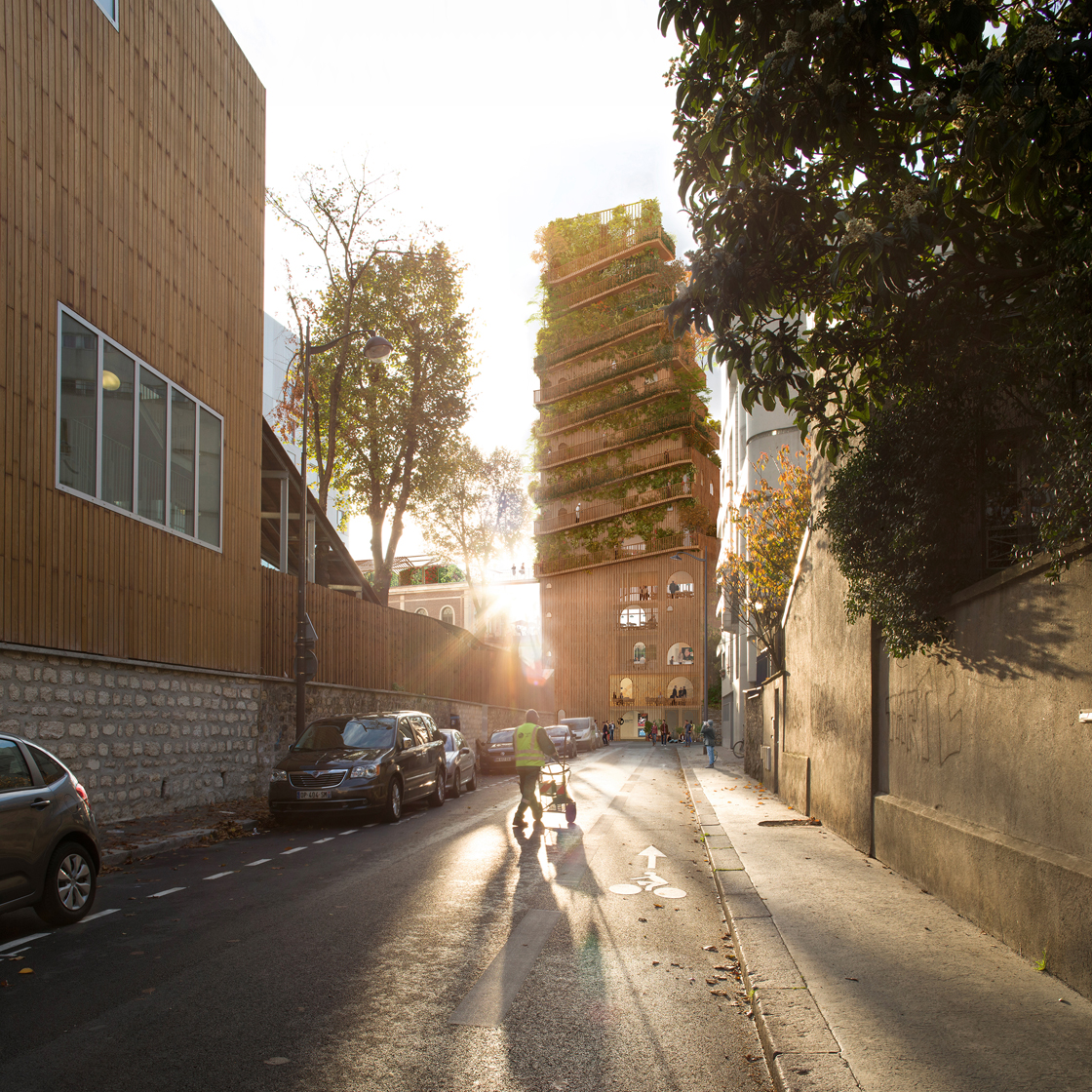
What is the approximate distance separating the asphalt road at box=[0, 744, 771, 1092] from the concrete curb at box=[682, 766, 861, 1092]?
0.43 ft

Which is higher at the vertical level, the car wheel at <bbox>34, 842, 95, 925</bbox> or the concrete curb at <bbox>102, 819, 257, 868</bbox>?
the car wheel at <bbox>34, 842, 95, 925</bbox>

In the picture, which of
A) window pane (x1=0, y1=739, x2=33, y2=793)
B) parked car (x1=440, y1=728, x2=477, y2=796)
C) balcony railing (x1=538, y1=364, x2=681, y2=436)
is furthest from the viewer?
balcony railing (x1=538, y1=364, x2=681, y2=436)

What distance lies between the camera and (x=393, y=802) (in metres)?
15.4

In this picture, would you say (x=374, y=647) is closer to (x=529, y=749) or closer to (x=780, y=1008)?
(x=529, y=749)

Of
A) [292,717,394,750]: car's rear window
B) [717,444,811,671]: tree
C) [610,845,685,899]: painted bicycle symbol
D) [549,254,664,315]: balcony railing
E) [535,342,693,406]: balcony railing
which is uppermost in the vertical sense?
[549,254,664,315]: balcony railing

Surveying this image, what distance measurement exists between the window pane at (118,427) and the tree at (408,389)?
16.9 meters

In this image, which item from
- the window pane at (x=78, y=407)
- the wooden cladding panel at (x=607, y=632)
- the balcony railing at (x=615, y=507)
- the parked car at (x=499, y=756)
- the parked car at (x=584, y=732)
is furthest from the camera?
the balcony railing at (x=615, y=507)

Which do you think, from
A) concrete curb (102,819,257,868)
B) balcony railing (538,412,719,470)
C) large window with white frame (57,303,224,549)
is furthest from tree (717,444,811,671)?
balcony railing (538,412,719,470)

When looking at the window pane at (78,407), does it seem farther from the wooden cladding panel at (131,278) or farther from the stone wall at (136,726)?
the stone wall at (136,726)

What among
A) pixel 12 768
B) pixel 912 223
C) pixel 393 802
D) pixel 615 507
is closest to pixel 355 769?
pixel 393 802

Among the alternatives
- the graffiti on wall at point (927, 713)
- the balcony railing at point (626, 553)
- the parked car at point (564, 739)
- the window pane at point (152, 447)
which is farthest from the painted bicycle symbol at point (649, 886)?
the balcony railing at point (626, 553)

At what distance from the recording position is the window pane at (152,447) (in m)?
15.1

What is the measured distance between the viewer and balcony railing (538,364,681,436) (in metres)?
66.6

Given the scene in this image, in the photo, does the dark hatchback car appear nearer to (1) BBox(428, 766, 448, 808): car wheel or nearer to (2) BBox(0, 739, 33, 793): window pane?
(1) BBox(428, 766, 448, 808): car wheel
